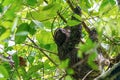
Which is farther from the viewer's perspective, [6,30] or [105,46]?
[105,46]

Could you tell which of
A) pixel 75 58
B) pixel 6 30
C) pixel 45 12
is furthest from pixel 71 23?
pixel 75 58

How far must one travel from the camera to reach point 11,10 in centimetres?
78

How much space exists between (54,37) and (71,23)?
343 mm

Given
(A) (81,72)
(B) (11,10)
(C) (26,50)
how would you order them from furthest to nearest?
(C) (26,50) → (A) (81,72) → (B) (11,10)

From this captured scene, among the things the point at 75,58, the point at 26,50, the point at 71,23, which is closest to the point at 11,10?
the point at 71,23

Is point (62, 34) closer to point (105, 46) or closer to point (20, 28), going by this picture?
point (105, 46)

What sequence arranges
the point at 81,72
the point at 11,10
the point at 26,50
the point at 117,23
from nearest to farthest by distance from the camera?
the point at 117,23 < the point at 11,10 < the point at 81,72 < the point at 26,50

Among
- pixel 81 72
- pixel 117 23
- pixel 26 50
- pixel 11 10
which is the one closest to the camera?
pixel 117 23

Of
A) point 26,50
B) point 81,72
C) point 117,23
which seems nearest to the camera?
point 117,23

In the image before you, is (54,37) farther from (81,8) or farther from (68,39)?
(81,8)

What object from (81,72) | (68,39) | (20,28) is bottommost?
(81,72)

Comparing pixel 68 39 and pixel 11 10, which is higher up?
pixel 11 10

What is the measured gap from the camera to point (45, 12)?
2.64ft

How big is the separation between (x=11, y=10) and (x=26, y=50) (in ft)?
2.56
